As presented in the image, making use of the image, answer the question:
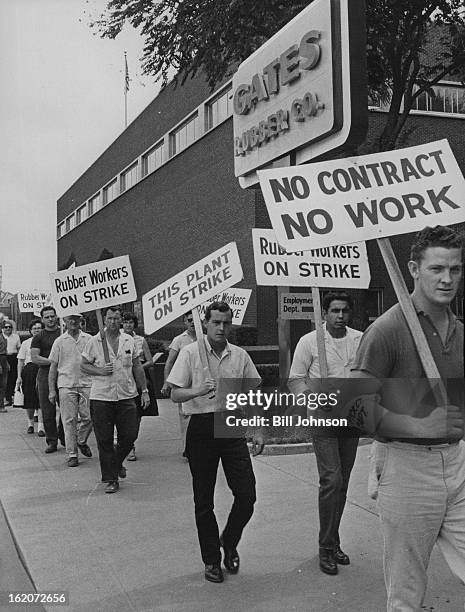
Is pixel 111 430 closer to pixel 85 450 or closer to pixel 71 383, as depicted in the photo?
pixel 71 383

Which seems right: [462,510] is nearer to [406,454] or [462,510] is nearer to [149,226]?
[406,454]

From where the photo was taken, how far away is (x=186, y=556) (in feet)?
15.7

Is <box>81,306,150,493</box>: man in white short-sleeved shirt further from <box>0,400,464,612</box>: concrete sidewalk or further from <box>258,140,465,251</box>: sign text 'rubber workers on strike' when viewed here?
<box>258,140,465,251</box>: sign text 'rubber workers on strike'

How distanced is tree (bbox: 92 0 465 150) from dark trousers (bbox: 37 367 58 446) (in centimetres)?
537

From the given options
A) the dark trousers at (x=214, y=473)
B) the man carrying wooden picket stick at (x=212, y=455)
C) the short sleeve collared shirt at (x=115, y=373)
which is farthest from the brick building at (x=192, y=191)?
the dark trousers at (x=214, y=473)

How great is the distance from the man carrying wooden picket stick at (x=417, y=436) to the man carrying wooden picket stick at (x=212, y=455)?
1.74 m

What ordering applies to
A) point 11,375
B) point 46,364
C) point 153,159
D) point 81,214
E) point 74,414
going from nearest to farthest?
point 74,414 < point 46,364 < point 11,375 < point 153,159 < point 81,214

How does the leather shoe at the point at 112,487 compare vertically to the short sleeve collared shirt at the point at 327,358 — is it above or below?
below

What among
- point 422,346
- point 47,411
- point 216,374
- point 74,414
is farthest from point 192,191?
point 422,346

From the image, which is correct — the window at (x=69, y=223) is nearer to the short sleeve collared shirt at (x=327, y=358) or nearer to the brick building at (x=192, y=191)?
the brick building at (x=192, y=191)

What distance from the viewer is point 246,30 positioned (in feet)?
39.6

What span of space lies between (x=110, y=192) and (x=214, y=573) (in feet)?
116

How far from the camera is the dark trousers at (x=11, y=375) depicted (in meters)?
14.4

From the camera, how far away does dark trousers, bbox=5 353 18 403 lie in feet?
47.1
